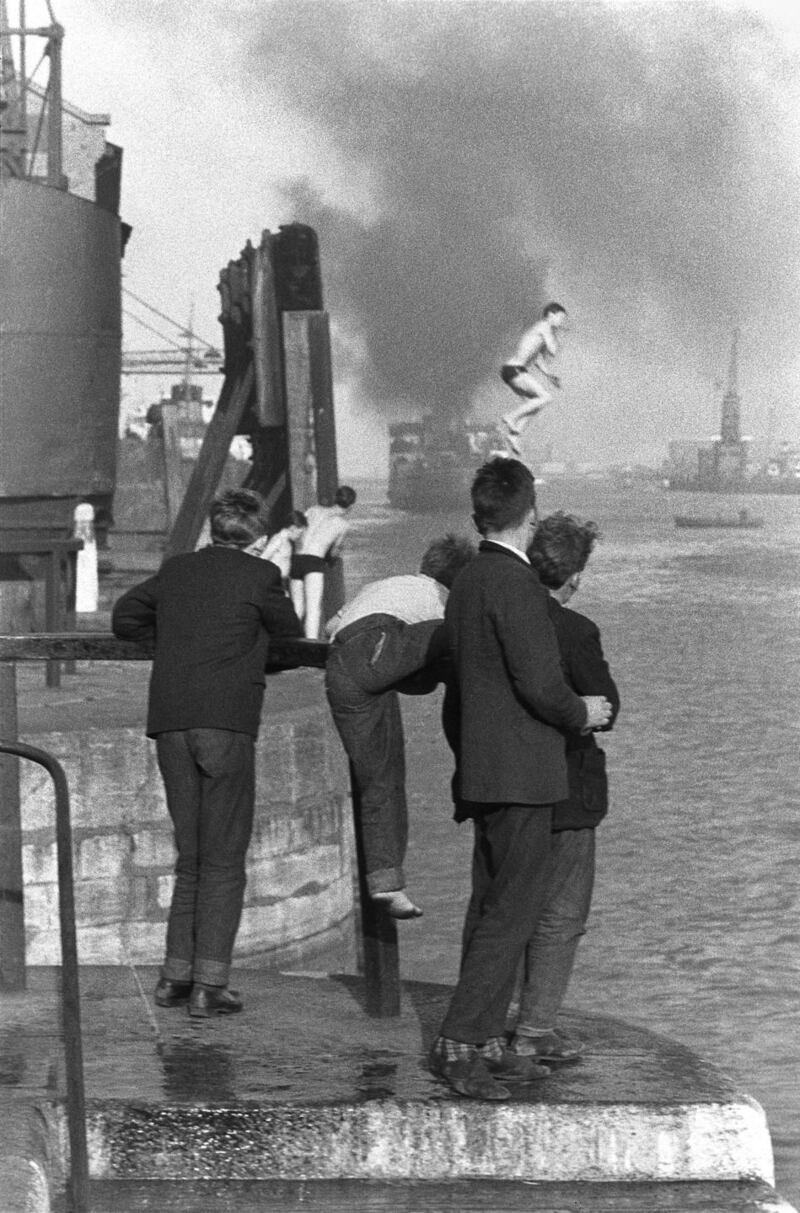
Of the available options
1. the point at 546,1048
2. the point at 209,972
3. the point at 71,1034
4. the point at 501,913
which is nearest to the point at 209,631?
the point at 209,972

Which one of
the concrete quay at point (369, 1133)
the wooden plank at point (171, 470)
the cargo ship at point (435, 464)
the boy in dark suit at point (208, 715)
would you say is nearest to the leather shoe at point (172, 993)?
the boy in dark suit at point (208, 715)

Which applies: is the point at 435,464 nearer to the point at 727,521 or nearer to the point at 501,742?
the point at 727,521

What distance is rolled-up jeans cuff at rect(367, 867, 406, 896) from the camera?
5727 millimetres

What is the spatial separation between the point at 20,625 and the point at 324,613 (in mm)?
3071

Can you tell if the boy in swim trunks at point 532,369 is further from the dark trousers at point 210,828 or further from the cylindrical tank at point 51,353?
the dark trousers at point 210,828

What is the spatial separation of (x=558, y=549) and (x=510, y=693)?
0.42 m

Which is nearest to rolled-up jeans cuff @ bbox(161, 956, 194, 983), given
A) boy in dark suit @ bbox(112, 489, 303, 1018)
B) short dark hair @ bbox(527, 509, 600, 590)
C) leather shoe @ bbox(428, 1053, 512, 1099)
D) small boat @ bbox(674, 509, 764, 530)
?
boy in dark suit @ bbox(112, 489, 303, 1018)

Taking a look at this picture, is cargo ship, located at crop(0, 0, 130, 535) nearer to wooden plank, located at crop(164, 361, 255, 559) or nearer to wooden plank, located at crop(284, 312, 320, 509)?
wooden plank, located at crop(164, 361, 255, 559)

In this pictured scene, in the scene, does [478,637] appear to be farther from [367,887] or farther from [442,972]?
[442,972]

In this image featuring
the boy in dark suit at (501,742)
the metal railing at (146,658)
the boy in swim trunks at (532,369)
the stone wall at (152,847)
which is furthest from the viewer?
the boy in swim trunks at (532,369)

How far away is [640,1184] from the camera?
202 inches

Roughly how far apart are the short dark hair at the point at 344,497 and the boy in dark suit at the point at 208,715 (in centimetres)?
1170

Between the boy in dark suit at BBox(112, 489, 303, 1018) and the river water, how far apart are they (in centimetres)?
408

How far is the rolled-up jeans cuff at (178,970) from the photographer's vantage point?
5949 mm
